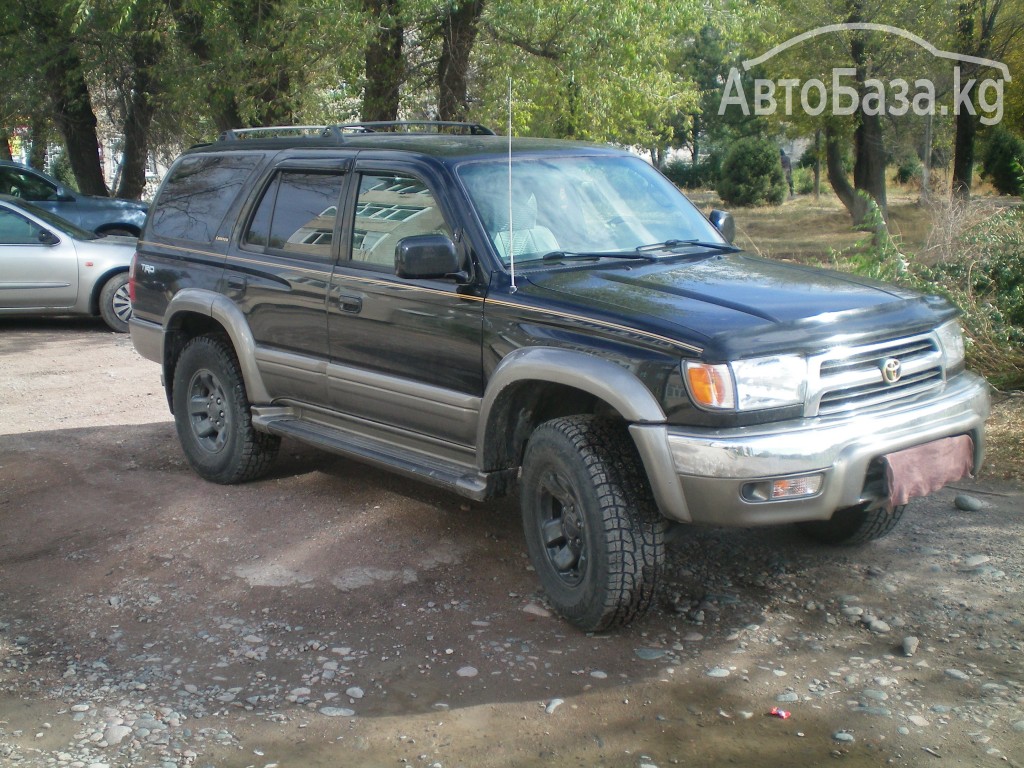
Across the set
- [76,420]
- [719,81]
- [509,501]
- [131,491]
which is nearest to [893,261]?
[509,501]

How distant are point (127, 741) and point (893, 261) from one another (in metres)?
6.61

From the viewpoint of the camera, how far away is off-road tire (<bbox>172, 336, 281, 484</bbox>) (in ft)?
20.9

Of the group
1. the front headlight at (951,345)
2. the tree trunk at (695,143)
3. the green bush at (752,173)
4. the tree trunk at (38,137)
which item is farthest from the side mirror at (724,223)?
the tree trunk at (695,143)

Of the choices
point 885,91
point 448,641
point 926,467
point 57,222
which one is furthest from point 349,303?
point 885,91

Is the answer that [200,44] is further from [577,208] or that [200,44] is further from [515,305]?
[515,305]

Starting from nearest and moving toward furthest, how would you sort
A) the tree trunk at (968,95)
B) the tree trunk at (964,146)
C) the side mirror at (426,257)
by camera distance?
the side mirror at (426,257) < the tree trunk at (968,95) < the tree trunk at (964,146)

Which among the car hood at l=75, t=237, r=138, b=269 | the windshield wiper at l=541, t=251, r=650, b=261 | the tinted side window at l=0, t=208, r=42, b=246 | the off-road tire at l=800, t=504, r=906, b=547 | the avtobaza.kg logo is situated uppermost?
the avtobaza.kg logo

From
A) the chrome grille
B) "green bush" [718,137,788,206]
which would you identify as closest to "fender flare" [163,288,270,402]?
the chrome grille

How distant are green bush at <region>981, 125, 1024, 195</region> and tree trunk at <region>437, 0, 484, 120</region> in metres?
Answer: 18.5

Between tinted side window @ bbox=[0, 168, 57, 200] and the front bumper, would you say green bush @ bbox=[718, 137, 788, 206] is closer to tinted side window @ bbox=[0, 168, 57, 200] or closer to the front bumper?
tinted side window @ bbox=[0, 168, 57, 200]

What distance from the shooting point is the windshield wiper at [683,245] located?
5285 mm

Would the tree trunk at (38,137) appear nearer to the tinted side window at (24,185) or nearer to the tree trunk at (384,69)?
the tinted side window at (24,185)

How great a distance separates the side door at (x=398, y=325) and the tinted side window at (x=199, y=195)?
1180 millimetres

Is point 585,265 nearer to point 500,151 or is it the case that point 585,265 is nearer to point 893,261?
point 500,151
